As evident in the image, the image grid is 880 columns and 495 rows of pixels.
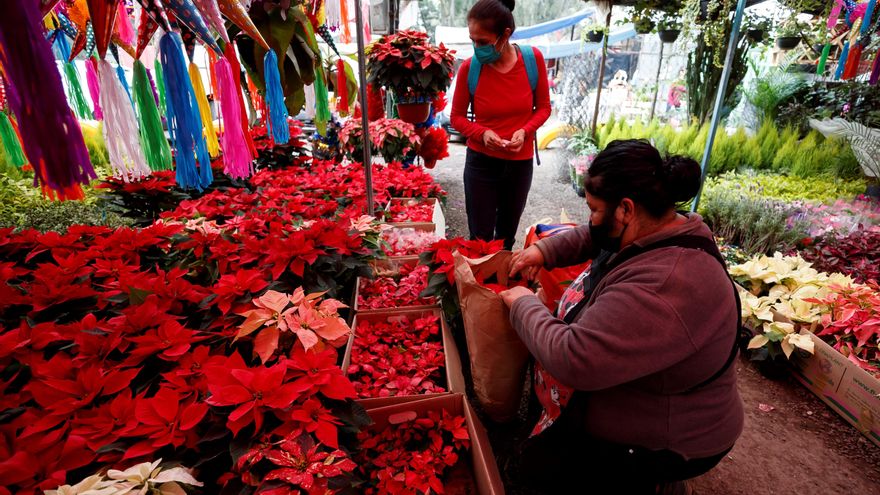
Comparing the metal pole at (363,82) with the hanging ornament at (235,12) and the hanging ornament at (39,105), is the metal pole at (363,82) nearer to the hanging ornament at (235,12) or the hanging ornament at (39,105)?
the hanging ornament at (235,12)

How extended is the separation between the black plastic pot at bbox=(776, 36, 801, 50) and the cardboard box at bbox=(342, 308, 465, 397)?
5.96 m

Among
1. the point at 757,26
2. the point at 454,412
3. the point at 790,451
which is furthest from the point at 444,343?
the point at 757,26

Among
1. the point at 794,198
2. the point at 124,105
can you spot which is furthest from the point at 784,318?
the point at 124,105

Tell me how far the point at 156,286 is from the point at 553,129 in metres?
8.40

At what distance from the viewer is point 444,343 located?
5.38ft

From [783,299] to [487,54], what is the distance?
7.25 feet

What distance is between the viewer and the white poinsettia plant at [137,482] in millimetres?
665

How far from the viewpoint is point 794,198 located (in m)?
3.74

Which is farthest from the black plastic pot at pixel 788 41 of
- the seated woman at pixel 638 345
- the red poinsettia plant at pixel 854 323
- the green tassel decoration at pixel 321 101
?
the green tassel decoration at pixel 321 101

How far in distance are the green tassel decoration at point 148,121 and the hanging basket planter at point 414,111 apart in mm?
3199

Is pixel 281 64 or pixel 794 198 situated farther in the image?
pixel 794 198

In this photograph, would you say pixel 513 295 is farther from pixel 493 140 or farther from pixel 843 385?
pixel 843 385

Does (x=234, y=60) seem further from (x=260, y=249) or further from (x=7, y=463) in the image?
(x=7, y=463)

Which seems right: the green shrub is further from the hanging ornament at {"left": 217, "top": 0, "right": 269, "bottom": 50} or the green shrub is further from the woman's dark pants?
the hanging ornament at {"left": 217, "top": 0, "right": 269, "bottom": 50}
